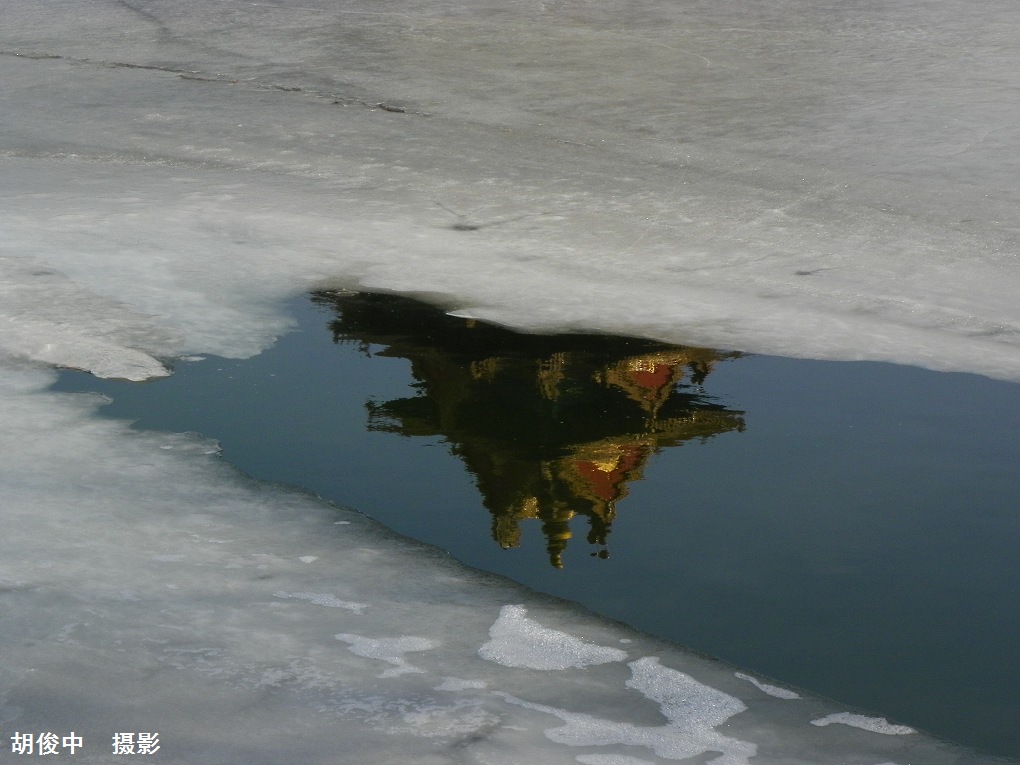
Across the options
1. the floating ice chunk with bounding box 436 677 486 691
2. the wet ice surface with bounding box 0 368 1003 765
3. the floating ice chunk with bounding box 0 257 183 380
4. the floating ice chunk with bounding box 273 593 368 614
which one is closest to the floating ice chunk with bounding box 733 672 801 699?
the wet ice surface with bounding box 0 368 1003 765

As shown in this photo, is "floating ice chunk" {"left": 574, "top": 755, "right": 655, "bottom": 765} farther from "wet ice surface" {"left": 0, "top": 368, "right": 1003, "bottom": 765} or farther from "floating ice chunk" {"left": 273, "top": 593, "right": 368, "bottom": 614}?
"floating ice chunk" {"left": 273, "top": 593, "right": 368, "bottom": 614}

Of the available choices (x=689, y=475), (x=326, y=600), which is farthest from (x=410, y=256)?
(x=326, y=600)

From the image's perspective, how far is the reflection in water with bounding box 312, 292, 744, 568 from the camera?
3.14m

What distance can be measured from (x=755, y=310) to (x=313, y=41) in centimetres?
481

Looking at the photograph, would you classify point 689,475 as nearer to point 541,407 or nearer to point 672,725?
point 541,407

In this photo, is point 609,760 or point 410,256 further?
point 410,256

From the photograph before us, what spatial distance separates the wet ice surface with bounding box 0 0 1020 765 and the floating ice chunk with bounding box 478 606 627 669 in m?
0.03

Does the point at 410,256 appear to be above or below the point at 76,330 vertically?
above

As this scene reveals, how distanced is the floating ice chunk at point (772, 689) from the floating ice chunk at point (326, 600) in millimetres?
773

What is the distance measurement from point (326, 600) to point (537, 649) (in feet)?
1.52

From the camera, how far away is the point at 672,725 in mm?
2299

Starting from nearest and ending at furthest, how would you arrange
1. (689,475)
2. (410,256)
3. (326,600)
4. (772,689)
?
(772,689), (326,600), (689,475), (410,256)

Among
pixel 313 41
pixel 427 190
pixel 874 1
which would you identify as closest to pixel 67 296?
pixel 427 190

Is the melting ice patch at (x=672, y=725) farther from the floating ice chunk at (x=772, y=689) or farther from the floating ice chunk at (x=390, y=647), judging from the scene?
the floating ice chunk at (x=390, y=647)
